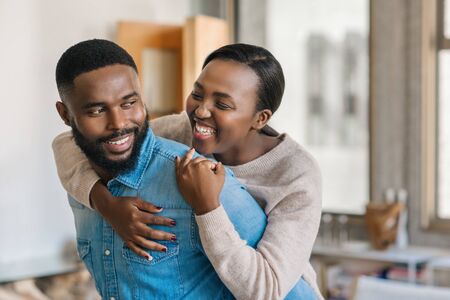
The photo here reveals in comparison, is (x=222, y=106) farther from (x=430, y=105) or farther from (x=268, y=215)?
(x=430, y=105)

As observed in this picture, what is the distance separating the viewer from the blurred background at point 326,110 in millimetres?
4340

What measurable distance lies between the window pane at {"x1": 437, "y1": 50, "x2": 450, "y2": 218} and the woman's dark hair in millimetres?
3303

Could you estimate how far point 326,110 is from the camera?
5090 mm

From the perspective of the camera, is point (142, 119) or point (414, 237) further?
point (414, 237)

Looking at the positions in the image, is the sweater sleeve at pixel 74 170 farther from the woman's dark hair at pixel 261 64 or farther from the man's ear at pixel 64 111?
the woman's dark hair at pixel 261 64

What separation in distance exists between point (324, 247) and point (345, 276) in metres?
0.22

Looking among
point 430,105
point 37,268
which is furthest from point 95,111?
point 430,105

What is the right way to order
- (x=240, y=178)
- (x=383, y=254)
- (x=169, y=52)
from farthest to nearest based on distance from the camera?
(x=169, y=52) < (x=383, y=254) < (x=240, y=178)

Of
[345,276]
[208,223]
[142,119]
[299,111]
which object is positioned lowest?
[345,276]

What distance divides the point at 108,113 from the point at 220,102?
0.28 meters

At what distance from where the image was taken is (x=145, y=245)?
4.02 ft

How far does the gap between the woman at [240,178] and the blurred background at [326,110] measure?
2873mm

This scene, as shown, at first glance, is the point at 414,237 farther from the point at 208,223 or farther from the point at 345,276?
the point at 208,223

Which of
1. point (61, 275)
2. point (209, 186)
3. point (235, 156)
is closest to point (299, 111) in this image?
point (61, 275)
